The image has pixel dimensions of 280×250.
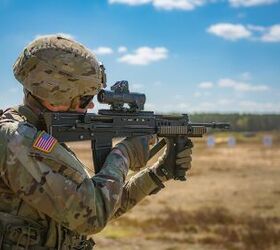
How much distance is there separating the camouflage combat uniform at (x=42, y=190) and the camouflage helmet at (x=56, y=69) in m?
0.17

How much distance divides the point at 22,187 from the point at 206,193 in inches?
1170

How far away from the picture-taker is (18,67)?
3527 mm

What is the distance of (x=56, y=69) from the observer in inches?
134

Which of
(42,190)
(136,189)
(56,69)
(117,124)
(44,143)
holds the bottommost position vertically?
(136,189)

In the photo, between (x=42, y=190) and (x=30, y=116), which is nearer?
(x=42, y=190)

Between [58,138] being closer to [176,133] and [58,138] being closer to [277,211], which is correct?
[176,133]

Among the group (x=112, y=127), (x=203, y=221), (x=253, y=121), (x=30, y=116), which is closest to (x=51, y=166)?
(x=30, y=116)

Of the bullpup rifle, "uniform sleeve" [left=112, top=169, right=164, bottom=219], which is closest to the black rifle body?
the bullpup rifle

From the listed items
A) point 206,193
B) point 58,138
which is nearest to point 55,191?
point 58,138

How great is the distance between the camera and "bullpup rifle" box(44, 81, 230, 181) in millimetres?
3646

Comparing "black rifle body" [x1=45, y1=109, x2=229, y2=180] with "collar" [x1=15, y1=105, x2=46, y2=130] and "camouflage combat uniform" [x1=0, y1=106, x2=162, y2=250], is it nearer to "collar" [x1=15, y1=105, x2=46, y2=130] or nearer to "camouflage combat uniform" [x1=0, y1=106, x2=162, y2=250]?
"collar" [x1=15, y1=105, x2=46, y2=130]

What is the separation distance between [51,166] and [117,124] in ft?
3.28

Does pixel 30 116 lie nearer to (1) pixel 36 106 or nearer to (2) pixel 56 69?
(1) pixel 36 106

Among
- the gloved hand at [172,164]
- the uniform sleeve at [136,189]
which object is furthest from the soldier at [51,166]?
the gloved hand at [172,164]
